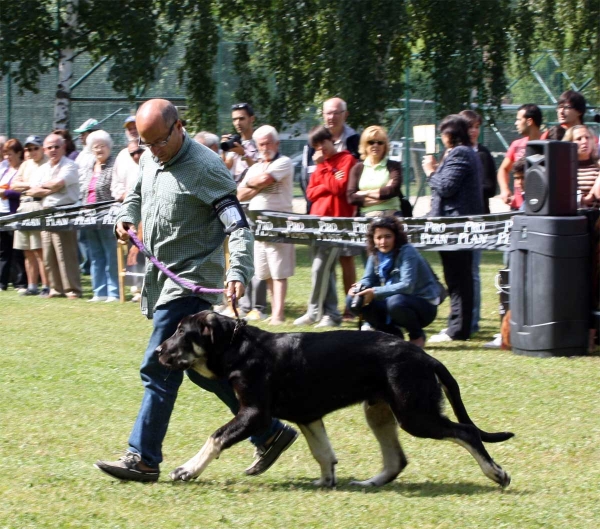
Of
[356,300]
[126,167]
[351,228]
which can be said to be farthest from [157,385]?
[126,167]

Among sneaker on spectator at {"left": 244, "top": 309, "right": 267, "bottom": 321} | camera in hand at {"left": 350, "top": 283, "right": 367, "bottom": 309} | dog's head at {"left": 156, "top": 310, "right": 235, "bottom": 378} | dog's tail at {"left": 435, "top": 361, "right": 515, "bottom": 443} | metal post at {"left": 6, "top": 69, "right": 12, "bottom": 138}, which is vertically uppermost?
metal post at {"left": 6, "top": 69, "right": 12, "bottom": 138}

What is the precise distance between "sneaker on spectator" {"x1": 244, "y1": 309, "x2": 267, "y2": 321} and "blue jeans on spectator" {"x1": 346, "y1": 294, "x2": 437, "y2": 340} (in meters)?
2.34

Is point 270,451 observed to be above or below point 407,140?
below

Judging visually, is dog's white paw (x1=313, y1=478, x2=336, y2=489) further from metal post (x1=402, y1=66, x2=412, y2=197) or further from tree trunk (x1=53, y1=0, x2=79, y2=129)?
metal post (x1=402, y1=66, x2=412, y2=197)

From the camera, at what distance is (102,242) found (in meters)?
13.2

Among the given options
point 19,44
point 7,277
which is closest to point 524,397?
point 7,277

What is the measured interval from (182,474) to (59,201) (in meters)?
8.27

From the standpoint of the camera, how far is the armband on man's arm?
5.50 m

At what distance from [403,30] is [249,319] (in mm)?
8086

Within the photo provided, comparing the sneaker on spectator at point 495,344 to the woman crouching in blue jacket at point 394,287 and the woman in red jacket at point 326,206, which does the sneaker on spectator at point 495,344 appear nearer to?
the woman crouching in blue jacket at point 394,287

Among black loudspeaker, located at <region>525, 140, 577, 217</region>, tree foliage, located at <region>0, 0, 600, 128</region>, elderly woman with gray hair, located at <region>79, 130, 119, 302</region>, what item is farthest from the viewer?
tree foliage, located at <region>0, 0, 600, 128</region>

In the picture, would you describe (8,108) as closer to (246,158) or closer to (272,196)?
(246,158)

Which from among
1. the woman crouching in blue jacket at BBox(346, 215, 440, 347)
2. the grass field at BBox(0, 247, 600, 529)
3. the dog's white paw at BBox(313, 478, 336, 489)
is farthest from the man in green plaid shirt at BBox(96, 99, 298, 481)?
the woman crouching in blue jacket at BBox(346, 215, 440, 347)

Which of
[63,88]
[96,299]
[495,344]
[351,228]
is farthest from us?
[63,88]
